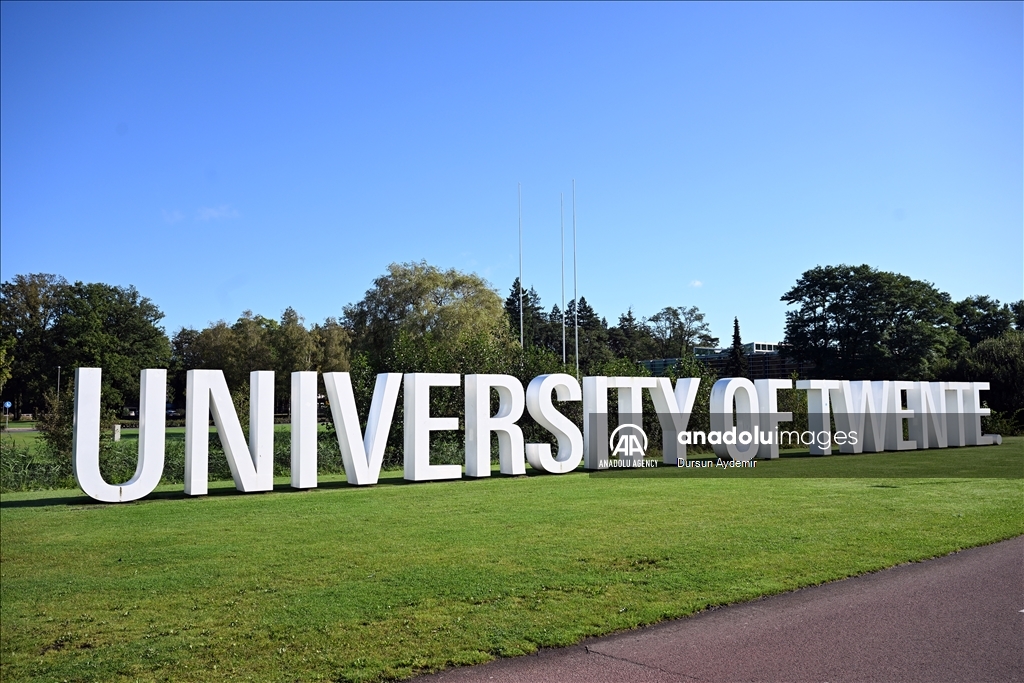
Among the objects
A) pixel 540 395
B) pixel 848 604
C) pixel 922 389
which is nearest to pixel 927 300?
pixel 922 389

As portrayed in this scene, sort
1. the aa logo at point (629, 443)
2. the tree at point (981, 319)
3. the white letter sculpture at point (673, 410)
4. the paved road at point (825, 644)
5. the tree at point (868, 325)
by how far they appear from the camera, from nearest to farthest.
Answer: the paved road at point (825, 644)
the aa logo at point (629, 443)
the white letter sculpture at point (673, 410)
the tree at point (981, 319)
the tree at point (868, 325)

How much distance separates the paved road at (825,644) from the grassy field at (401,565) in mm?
320

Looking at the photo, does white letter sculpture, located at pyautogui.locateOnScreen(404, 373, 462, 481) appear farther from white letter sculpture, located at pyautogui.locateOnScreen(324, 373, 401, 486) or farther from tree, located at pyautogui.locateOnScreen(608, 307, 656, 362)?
tree, located at pyautogui.locateOnScreen(608, 307, 656, 362)

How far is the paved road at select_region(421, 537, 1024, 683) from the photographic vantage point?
5586mm

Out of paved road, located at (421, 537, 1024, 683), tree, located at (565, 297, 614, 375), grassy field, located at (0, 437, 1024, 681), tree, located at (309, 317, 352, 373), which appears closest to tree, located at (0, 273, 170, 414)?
tree, located at (309, 317, 352, 373)

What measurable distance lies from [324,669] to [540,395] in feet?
45.7

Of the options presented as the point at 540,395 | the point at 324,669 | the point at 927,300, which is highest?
the point at 927,300

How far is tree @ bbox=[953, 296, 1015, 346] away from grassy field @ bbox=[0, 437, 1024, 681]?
11.7 metres

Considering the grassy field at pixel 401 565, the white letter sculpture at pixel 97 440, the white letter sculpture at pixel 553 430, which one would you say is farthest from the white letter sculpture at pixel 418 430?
the white letter sculpture at pixel 97 440

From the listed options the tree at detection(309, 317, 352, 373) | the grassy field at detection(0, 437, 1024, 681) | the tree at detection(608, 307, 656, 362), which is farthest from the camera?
the tree at detection(608, 307, 656, 362)

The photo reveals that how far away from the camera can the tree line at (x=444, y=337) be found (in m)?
26.2

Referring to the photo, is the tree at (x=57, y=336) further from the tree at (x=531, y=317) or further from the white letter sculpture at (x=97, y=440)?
the white letter sculpture at (x=97, y=440)

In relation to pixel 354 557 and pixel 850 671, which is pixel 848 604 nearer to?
pixel 850 671

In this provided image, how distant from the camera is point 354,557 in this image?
31.5ft
